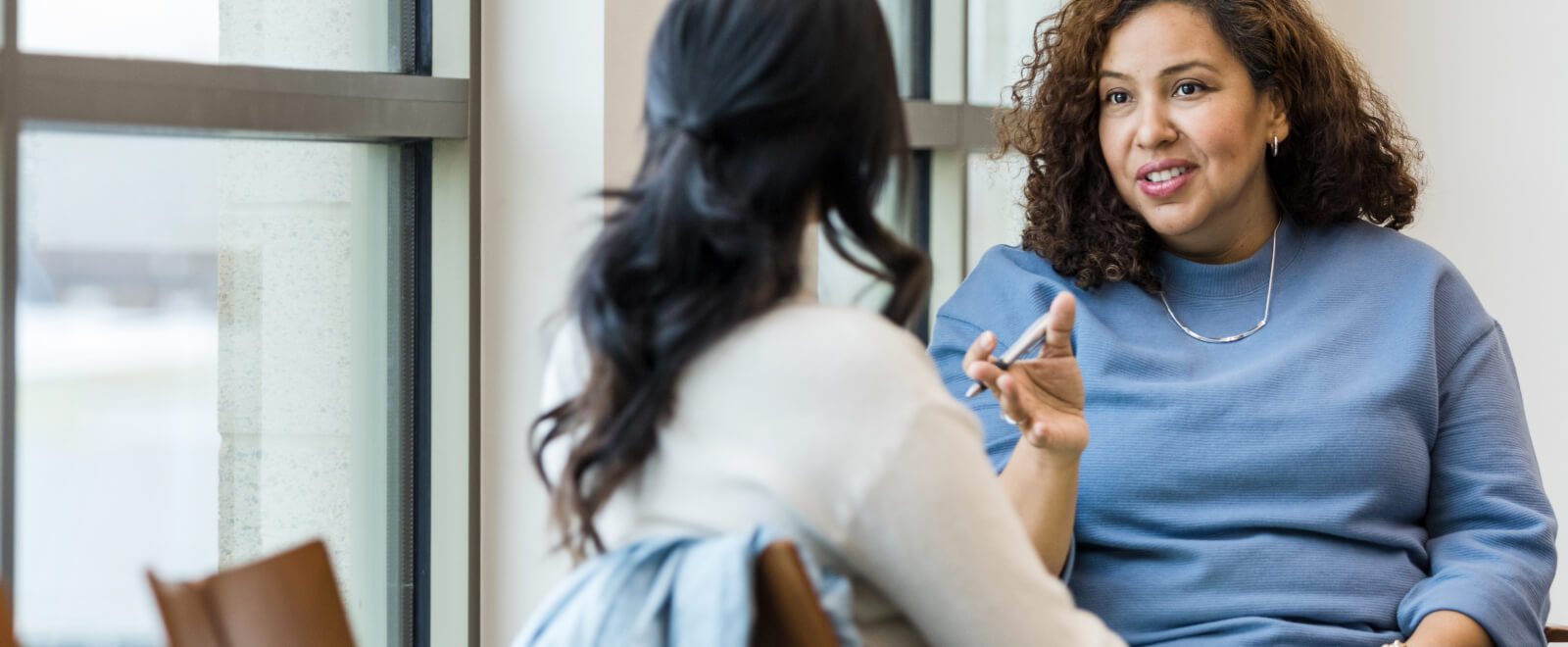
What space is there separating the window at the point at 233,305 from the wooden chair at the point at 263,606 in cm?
61

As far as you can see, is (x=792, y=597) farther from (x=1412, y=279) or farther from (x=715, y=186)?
(x=1412, y=279)

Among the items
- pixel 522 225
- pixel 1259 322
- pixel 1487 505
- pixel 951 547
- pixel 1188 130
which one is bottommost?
pixel 1487 505

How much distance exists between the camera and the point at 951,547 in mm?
928

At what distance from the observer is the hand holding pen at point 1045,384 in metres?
1.35

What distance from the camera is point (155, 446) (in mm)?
1771

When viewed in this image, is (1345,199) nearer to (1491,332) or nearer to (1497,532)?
(1491,332)

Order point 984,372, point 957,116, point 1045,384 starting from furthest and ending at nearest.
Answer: point 957,116 → point 1045,384 → point 984,372

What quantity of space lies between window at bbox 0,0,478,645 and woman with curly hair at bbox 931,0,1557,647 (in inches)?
29.5

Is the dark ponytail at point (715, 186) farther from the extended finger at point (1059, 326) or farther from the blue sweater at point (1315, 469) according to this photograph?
the blue sweater at point (1315, 469)

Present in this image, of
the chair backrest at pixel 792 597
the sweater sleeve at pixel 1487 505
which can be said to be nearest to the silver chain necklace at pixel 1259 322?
the sweater sleeve at pixel 1487 505

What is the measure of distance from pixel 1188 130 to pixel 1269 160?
0.19m

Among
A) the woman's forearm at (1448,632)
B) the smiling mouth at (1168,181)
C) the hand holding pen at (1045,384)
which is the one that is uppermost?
the smiling mouth at (1168,181)

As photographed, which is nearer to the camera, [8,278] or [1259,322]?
[8,278]

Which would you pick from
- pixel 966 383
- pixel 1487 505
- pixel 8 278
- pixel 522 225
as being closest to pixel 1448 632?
pixel 1487 505
